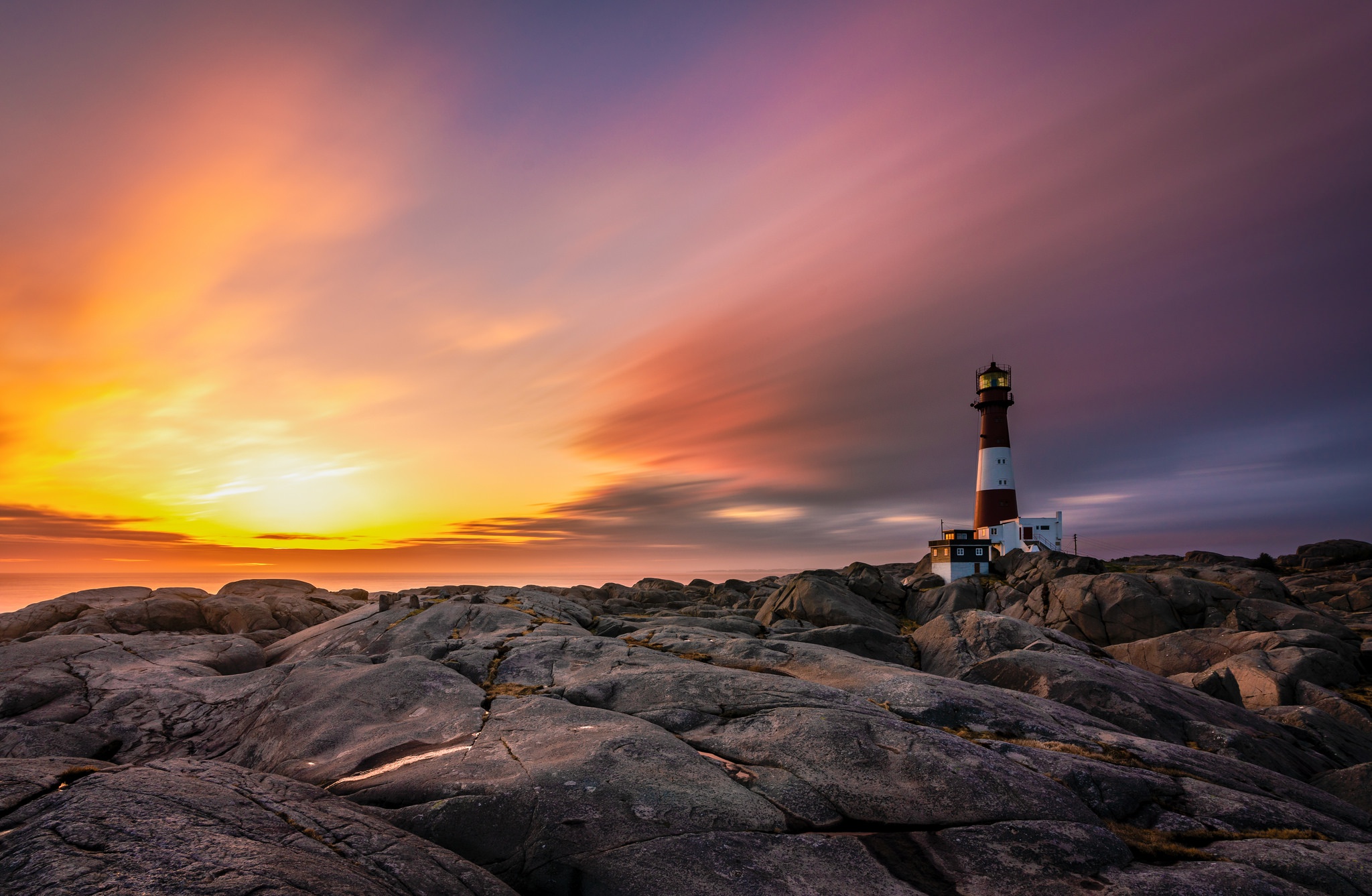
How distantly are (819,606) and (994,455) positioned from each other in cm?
5323

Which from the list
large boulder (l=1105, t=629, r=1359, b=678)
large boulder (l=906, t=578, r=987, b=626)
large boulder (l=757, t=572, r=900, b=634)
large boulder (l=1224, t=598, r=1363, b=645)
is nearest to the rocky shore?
large boulder (l=1105, t=629, r=1359, b=678)

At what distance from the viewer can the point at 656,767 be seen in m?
10.6

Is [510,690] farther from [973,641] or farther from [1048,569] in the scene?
[1048,569]

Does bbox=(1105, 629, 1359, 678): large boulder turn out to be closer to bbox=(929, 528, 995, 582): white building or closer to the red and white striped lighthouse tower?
bbox=(929, 528, 995, 582): white building

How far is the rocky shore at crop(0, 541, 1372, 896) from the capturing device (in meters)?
7.88

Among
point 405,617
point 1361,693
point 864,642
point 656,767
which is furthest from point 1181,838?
point 1361,693

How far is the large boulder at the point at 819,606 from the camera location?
37.4 m

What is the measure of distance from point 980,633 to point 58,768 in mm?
27458

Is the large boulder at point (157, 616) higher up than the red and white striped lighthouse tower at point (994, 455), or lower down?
lower down

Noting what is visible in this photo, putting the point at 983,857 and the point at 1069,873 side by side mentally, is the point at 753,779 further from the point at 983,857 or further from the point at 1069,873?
the point at 1069,873

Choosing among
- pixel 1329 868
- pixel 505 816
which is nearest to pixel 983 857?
pixel 1329 868

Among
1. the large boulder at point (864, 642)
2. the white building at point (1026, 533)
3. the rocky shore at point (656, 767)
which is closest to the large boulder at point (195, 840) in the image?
the rocky shore at point (656, 767)

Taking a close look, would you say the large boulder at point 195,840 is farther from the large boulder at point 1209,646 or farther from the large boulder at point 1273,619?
the large boulder at point 1273,619

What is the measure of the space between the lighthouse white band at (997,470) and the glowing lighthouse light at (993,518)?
0.28 feet
